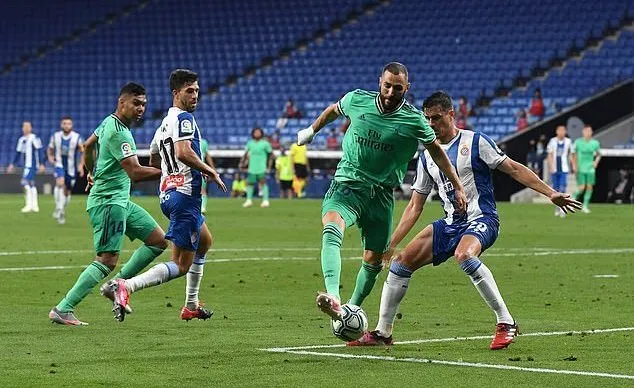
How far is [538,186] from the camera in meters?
10.9

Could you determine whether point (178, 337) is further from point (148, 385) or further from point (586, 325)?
point (586, 325)

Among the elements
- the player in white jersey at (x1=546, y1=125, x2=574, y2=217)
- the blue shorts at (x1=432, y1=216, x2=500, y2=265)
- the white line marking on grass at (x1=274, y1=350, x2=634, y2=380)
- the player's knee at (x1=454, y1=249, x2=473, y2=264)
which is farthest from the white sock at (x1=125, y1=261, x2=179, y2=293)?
the player in white jersey at (x1=546, y1=125, x2=574, y2=217)

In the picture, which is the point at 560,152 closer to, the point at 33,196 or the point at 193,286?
the point at 33,196

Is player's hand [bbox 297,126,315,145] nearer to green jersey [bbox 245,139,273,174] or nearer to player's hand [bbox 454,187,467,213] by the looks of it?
player's hand [bbox 454,187,467,213]

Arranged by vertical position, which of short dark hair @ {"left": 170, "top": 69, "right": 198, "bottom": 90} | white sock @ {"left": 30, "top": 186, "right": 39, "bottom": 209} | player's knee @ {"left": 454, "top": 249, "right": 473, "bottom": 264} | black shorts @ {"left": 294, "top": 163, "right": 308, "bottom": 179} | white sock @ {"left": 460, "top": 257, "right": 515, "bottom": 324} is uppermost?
short dark hair @ {"left": 170, "top": 69, "right": 198, "bottom": 90}

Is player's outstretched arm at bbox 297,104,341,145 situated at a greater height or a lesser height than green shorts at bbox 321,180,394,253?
greater

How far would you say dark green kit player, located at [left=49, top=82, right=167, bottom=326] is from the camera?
12586 mm

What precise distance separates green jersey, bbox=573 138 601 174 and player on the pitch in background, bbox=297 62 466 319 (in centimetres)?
2715

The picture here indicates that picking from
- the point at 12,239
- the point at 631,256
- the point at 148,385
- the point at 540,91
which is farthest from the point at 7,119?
the point at 148,385

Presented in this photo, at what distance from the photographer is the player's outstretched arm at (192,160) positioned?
11.8 metres

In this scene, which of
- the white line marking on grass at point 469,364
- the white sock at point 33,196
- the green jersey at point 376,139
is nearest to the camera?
the white line marking on grass at point 469,364

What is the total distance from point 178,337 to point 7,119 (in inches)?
1892

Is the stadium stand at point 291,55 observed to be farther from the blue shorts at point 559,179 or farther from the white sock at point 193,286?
the white sock at point 193,286

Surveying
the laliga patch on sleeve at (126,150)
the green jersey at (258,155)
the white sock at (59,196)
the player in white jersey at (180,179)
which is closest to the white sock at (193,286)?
the player in white jersey at (180,179)
